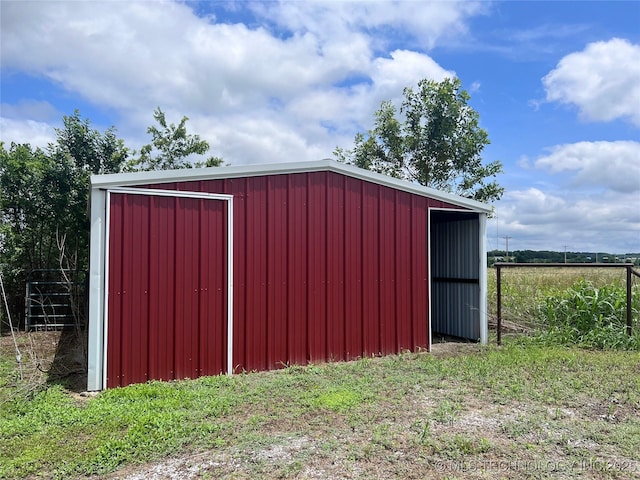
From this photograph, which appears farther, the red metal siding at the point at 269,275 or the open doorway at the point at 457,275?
the open doorway at the point at 457,275

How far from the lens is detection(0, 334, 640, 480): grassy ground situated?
2791 millimetres

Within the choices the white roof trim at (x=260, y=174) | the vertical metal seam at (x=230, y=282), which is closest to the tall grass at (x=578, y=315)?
the white roof trim at (x=260, y=174)

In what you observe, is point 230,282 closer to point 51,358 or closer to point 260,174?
point 260,174

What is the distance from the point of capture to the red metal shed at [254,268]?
4.59 m

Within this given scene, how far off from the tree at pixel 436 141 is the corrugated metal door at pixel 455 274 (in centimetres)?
303

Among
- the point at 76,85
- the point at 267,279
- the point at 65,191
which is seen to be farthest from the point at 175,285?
the point at 76,85

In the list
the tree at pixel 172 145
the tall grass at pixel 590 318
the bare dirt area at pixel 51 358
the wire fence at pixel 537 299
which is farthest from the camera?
the tree at pixel 172 145

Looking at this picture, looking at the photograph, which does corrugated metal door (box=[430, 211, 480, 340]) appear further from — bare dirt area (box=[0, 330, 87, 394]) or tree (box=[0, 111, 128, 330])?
tree (box=[0, 111, 128, 330])

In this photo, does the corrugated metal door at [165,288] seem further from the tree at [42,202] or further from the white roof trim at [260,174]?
the tree at [42,202]

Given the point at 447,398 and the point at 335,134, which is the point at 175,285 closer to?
the point at 447,398

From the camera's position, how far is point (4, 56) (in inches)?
313

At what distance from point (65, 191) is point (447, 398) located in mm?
8355

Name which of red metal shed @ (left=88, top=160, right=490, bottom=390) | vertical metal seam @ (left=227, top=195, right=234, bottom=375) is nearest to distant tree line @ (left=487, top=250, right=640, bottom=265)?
red metal shed @ (left=88, top=160, right=490, bottom=390)

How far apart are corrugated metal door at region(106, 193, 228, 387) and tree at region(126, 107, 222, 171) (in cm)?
831
